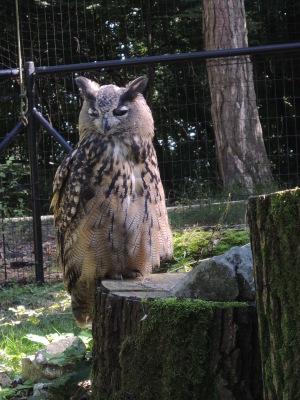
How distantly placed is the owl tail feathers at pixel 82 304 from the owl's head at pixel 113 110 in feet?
3.15

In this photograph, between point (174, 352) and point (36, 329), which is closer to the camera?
point (174, 352)

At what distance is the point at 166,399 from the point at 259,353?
42 centimetres

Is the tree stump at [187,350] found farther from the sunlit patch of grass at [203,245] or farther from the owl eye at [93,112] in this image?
the sunlit patch of grass at [203,245]

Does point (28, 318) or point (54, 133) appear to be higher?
point (54, 133)

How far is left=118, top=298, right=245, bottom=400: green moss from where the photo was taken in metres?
2.34

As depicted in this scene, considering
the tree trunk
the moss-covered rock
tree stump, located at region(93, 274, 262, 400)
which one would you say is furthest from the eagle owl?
the tree trunk

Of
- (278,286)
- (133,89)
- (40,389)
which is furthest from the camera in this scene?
(133,89)

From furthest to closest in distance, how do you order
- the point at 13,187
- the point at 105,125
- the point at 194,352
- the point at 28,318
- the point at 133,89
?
the point at 13,187 → the point at 28,318 → the point at 133,89 → the point at 105,125 → the point at 194,352

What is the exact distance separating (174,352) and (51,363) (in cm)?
127

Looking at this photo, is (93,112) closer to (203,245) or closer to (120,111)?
(120,111)

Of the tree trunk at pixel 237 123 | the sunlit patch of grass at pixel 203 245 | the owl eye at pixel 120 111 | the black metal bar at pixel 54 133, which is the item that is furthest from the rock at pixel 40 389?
the tree trunk at pixel 237 123

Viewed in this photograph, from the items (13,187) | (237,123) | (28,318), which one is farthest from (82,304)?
(237,123)

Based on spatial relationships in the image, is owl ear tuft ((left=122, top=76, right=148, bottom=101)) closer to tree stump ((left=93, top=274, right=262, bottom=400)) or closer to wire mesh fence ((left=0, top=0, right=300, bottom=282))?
tree stump ((left=93, top=274, right=262, bottom=400))

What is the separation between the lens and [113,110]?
11.6 feet
